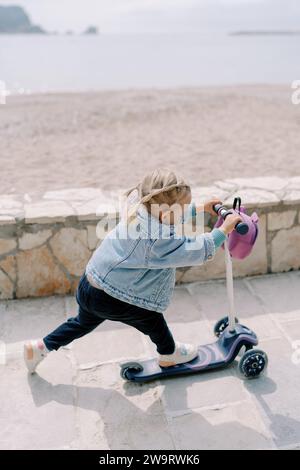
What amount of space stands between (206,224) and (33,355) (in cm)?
166

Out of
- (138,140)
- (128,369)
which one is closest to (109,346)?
(128,369)

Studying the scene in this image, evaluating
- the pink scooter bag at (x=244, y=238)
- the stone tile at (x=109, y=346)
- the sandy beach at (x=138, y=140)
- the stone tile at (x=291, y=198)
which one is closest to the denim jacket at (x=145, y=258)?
the pink scooter bag at (x=244, y=238)

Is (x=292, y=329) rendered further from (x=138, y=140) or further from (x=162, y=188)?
(x=138, y=140)

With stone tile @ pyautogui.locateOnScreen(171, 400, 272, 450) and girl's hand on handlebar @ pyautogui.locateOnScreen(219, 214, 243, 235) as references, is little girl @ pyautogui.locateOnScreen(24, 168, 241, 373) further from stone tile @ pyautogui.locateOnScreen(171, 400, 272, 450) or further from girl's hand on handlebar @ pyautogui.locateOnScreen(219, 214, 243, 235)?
stone tile @ pyautogui.locateOnScreen(171, 400, 272, 450)

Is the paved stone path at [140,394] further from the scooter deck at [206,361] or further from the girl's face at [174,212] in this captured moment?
the girl's face at [174,212]

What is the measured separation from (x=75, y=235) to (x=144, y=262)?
1.38 m

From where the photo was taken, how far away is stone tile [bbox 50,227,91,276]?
402 centimetres

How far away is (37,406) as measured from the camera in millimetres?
3012

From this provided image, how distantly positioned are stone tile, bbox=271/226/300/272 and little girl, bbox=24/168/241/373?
4.74 feet

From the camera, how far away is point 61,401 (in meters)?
3.05

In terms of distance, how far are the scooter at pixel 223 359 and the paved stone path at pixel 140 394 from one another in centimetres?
6

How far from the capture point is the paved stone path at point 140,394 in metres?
2.80

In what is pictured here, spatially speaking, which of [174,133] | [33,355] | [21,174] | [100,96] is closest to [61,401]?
[33,355]
